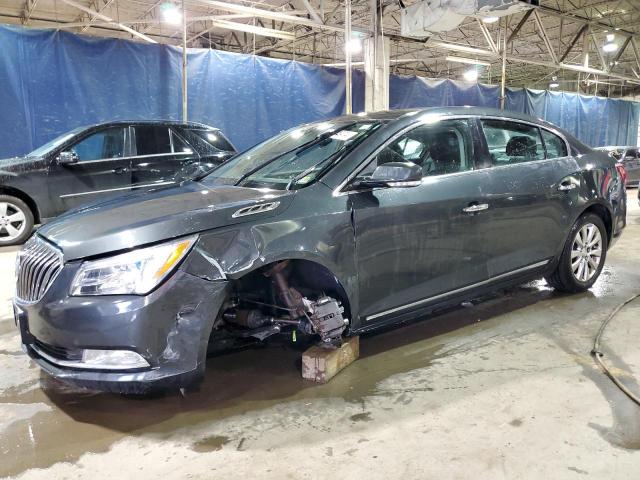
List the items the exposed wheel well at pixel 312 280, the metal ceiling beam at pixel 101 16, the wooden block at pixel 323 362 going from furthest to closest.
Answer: the metal ceiling beam at pixel 101 16 → the wooden block at pixel 323 362 → the exposed wheel well at pixel 312 280

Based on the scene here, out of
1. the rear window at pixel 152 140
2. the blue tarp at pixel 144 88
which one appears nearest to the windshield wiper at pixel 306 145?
the rear window at pixel 152 140

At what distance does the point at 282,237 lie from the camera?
251cm

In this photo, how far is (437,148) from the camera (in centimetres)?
332

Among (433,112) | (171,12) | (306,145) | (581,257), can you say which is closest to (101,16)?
(171,12)

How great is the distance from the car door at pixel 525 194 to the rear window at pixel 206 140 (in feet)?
15.0

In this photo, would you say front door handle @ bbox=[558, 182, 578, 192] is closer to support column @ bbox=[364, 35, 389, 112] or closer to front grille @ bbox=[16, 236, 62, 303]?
front grille @ bbox=[16, 236, 62, 303]


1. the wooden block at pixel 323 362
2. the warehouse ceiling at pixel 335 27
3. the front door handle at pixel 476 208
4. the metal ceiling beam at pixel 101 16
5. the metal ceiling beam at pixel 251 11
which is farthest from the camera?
the warehouse ceiling at pixel 335 27

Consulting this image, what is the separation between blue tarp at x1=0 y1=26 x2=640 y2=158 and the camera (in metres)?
8.17

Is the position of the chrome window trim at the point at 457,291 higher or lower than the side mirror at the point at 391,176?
lower

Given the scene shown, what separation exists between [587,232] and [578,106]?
14.8m

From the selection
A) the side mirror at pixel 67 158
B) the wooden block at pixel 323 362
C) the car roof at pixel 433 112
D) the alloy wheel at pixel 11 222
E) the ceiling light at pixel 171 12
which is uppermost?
the ceiling light at pixel 171 12

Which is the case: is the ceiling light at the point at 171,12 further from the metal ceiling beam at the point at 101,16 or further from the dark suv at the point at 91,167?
the dark suv at the point at 91,167

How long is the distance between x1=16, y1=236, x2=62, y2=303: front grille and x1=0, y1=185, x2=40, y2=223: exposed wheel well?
14.5 ft

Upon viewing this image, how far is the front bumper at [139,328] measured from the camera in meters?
2.22
